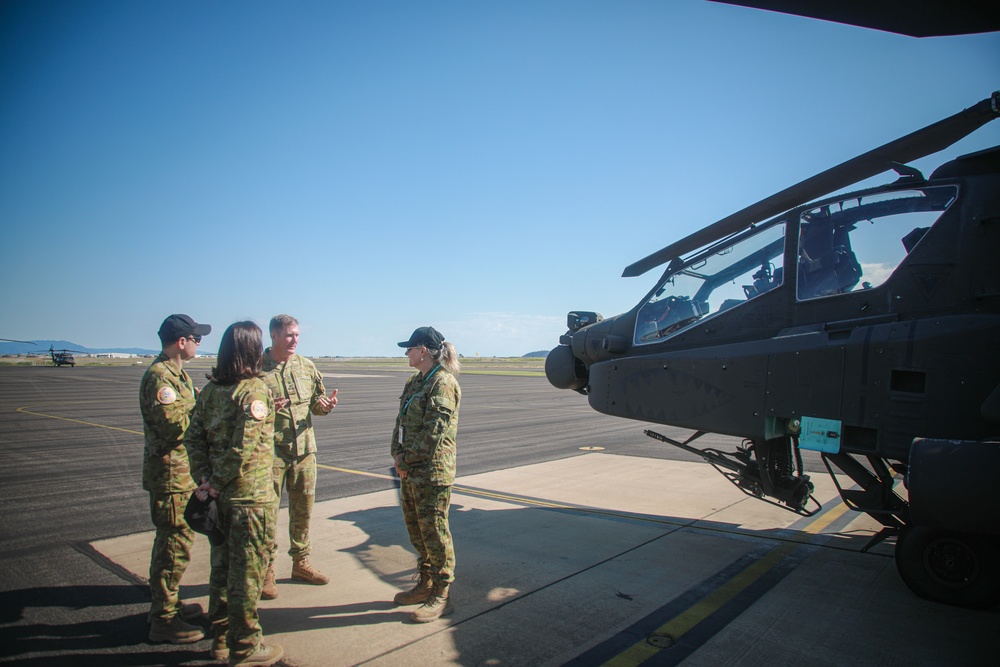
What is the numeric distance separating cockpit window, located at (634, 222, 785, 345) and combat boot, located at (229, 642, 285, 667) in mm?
3994

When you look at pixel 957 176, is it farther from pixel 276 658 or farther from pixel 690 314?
pixel 276 658

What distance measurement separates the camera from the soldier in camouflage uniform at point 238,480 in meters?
3.08

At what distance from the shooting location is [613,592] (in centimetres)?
427

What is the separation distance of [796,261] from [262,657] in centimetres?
462

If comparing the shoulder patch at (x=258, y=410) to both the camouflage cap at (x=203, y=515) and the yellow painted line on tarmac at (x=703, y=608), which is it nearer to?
the camouflage cap at (x=203, y=515)

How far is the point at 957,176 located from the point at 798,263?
1175mm

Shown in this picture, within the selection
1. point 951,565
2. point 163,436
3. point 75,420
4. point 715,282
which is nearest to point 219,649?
point 163,436

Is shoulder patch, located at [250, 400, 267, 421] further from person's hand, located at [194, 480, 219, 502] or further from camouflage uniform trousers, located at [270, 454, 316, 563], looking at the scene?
camouflage uniform trousers, located at [270, 454, 316, 563]

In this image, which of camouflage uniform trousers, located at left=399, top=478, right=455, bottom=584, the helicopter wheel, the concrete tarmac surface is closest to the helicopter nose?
the concrete tarmac surface

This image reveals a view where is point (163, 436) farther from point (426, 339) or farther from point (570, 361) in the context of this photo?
point (570, 361)

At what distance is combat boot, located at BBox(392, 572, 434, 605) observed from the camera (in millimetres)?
4000

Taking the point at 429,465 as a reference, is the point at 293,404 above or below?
above

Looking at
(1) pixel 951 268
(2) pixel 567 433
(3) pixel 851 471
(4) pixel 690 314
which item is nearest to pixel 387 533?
(4) pixel 690 314

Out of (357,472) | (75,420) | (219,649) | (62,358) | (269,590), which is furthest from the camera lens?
(62,358)
